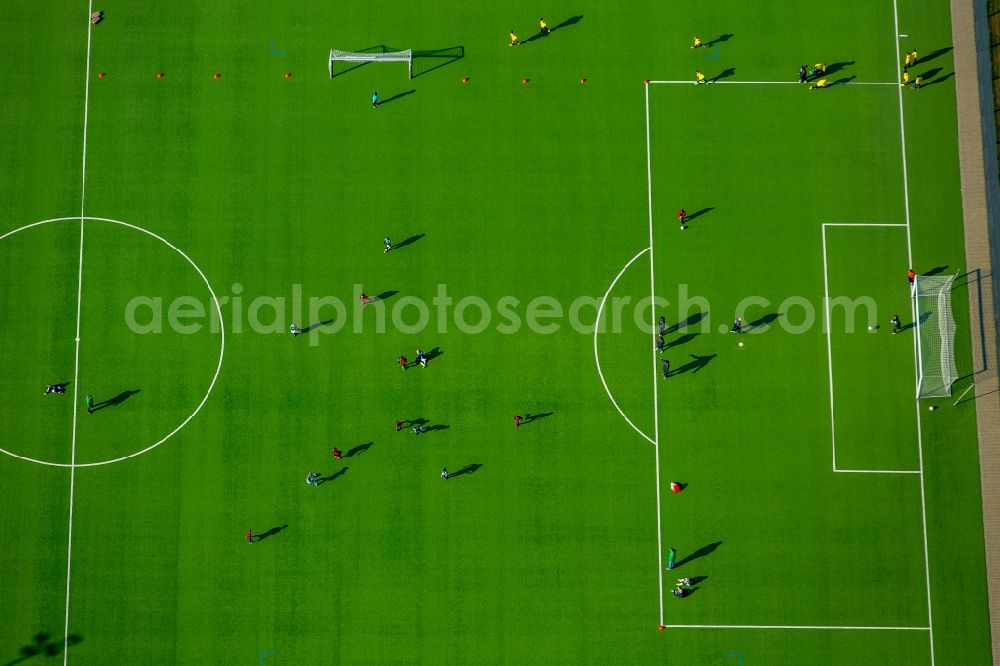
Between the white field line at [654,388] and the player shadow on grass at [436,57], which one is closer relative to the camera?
the white field line at [654,388]

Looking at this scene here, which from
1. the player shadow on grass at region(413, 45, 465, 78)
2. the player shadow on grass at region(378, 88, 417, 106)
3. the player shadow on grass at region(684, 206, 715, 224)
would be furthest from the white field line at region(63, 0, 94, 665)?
the player shadow on grass at region(684, 206, 715, 224)

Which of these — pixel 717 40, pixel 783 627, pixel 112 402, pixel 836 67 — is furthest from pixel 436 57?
pixel 783 627

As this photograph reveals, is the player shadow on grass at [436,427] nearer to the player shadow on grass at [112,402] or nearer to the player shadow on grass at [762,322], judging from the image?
the player shadow on grass at [112,402]

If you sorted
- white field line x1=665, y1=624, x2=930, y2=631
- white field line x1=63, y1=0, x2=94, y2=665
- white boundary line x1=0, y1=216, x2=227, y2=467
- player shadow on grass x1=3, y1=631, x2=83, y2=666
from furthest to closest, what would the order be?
white boundary line x1=0, y1=216, x2=227, y2=467, white field line x1=665, y1=624, x2=930, y2=631, white field line x1=63, y1=0, x2=94, y2=665, player shadow on grass x1=3, y1=631, x2=83, y2=666

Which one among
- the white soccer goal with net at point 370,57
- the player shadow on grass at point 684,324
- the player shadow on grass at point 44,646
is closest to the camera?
the player shadow on grass at point 44,646

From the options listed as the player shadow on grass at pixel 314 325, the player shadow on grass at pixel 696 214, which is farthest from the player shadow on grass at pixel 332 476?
the player shadow on grass at pixel 696 214

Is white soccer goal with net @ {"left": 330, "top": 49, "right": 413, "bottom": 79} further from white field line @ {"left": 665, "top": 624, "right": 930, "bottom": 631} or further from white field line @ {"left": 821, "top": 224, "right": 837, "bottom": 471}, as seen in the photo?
white field line @ {"left": 665, "top": 624, "right": 930, "bottom": 631}
